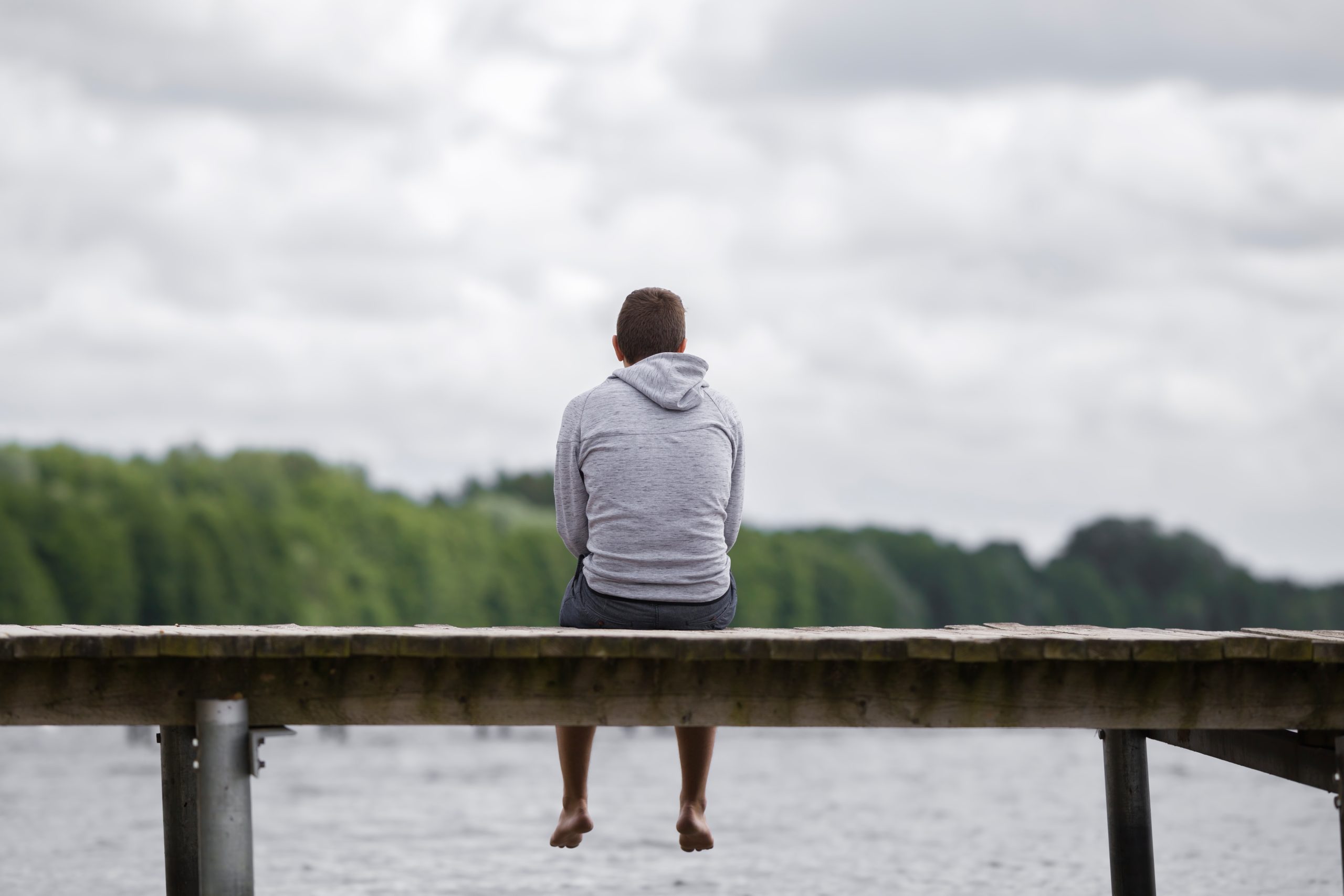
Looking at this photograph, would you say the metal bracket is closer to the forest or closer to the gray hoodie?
the gray hoodie

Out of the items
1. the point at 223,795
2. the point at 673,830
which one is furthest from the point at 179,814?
the point at 673,830

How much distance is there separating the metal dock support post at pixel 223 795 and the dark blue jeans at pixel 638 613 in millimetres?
1367

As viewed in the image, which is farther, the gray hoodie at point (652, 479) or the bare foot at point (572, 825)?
the bare foot at point (572, 825)

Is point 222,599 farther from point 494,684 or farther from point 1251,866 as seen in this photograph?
point 494,684

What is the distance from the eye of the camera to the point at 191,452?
12531 centimetres

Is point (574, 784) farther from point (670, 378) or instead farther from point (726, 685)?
point (670, 378)

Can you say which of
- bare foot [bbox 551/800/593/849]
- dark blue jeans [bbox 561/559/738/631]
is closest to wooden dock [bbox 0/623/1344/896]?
dark blue jeans [bbox 561/559/738/631]

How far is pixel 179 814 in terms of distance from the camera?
805cm

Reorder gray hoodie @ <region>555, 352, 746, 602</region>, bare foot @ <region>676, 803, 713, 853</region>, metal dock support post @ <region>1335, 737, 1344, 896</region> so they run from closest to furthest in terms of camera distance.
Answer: metal dock support post @ <region>1335, 737, 1344, 896</region>, gray hoodie @ <region>555, 352, 746, 602</region>, bare foot @ <region>676, 803, 713, 853</region>

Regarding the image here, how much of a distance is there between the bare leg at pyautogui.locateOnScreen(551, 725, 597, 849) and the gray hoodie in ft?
2.14

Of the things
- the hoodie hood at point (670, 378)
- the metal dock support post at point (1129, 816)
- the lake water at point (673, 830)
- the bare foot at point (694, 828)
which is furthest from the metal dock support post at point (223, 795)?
the lake water at point (673, 830)

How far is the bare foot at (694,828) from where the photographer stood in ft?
22.5

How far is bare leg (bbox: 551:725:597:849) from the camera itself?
695 centimetres

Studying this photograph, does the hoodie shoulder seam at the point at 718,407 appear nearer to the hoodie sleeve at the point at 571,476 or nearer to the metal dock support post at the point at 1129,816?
the hoodie sleeve at the point at 571,476
